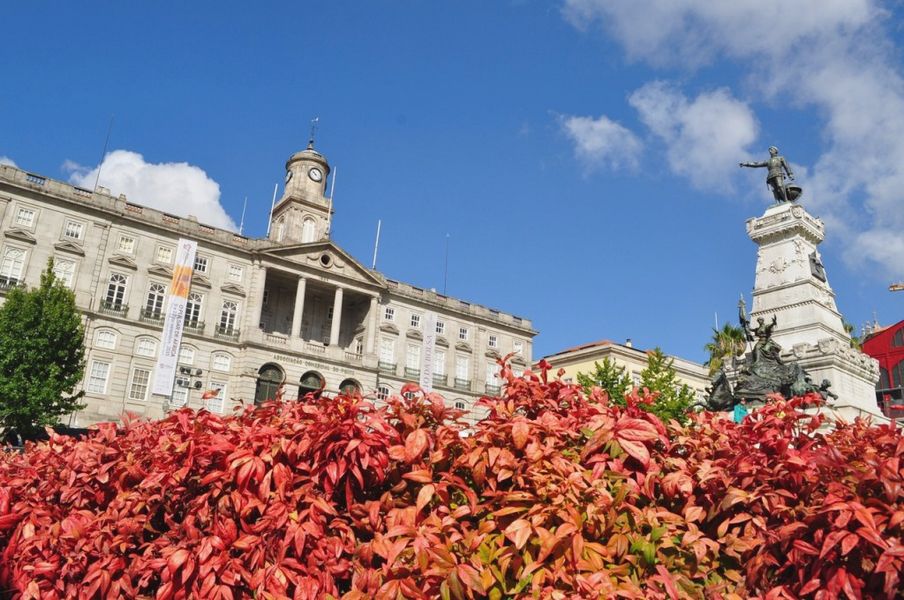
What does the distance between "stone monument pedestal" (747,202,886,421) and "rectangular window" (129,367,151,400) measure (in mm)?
35096

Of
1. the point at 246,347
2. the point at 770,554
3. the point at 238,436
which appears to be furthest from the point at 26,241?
the point at 770,554

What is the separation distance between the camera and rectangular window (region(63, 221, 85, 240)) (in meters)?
40.1

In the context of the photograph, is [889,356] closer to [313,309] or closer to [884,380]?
[884,380]

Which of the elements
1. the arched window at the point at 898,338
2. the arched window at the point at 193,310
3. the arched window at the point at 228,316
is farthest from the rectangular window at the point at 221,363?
the arched window at the point at 898,338

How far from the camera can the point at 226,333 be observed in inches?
1735

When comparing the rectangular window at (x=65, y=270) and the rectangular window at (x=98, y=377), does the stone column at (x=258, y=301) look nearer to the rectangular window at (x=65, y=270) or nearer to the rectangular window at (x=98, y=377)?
the rectangular window at (x=98, y=377)

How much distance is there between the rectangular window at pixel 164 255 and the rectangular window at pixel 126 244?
158cm

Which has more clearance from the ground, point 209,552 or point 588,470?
point 588,470

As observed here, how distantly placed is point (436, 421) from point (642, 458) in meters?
1.31

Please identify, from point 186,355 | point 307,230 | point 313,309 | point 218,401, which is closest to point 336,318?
point 313,309

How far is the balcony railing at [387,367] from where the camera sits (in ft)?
167

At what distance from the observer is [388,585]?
286 centimetres

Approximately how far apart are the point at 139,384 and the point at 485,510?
41886mm

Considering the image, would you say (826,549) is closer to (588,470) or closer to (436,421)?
(588,470)
